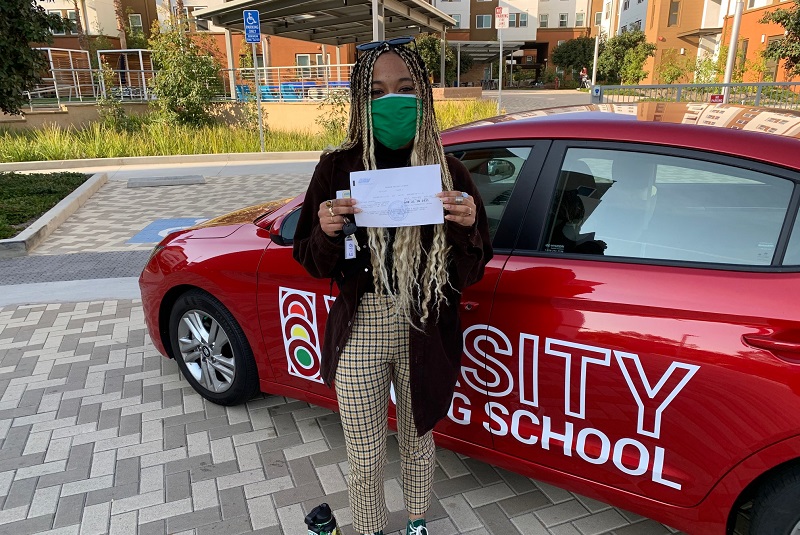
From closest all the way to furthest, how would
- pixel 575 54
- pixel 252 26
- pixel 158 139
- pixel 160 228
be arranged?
pixel 160 228 → pixel 252 26 → pixel 158 139 → pixel 575 54

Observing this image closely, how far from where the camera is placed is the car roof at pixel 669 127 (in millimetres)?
1907

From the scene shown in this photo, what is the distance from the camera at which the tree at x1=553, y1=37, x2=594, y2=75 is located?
52.6m

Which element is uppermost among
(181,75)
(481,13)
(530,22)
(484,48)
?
(481,13)

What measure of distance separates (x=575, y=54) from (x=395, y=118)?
57115mm

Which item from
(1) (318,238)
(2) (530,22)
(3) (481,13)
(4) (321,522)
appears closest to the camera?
(1) (318,238)

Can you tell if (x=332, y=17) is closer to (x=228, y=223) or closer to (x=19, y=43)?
(x=19, y=43)

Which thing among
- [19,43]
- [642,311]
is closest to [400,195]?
[642,311]

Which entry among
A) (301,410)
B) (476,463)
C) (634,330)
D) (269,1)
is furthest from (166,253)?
(269,1)

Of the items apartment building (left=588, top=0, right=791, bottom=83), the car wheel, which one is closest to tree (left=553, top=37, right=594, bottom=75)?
apartment building (left=588, top=0, right=791, bottom=83)

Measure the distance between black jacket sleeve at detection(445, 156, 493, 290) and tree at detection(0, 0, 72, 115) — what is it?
8981 mm

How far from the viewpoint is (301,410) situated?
346 centimetres

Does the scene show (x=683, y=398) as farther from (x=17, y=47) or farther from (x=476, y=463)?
(x=17, y=47)

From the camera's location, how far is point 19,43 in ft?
28.0

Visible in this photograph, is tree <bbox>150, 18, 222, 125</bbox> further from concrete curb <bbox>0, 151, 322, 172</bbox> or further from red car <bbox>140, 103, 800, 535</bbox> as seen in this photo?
red car <bbox>140, 103, 800, 535</bbox>
